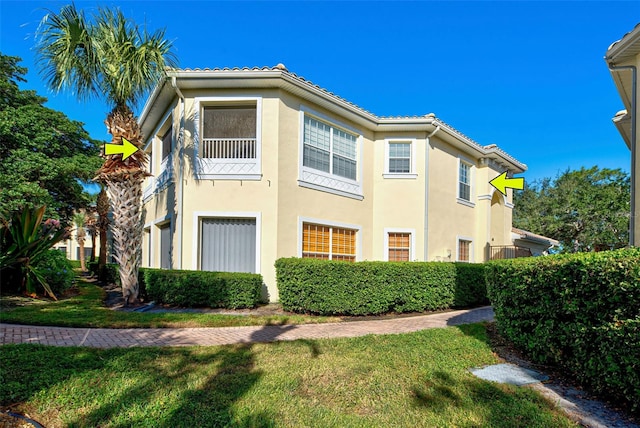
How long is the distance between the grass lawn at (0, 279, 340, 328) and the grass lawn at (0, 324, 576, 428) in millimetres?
1926

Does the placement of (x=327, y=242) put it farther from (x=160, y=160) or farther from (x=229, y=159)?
(x=160, y=160)

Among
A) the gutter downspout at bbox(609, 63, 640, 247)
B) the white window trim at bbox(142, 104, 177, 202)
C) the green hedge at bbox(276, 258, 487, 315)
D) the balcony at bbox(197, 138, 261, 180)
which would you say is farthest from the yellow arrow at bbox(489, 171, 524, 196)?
the white window trim at bbox(142, 104, 177, 202)

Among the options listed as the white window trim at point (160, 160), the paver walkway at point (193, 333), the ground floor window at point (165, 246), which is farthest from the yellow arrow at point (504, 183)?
the ground floor window at point (165, 246)

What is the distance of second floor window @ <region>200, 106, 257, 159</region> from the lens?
1074 centimetres

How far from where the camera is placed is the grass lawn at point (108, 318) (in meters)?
6.98

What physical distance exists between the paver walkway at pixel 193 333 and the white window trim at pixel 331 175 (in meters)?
4.92

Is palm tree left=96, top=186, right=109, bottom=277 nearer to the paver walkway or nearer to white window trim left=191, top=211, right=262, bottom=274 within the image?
white window trim left=191, top=211, right=262, bottom=274

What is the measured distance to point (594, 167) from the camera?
28.9 metres

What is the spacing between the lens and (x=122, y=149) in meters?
9.53

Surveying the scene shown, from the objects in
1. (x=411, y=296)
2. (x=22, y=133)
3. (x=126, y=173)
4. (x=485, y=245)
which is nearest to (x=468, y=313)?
(x=411, y=296)

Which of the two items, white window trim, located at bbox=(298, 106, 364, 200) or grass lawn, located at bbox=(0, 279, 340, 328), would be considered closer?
grass lawn, located at bbox=(0, 279, 340, 328)

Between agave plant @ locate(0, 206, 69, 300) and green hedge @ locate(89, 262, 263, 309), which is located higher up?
agave plant @ locate(0, 206, 69, 300)

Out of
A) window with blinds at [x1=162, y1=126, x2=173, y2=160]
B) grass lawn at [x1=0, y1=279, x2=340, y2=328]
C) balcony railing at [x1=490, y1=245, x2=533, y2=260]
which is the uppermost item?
window with blinds at [x1=162, y1=126, x2=173, y2=160]

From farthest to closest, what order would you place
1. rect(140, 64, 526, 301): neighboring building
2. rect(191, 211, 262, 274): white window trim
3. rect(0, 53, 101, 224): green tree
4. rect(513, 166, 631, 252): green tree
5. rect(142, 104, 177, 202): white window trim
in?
rect(513, 166, 631, 252): green tree, rect(0, 53, 101, 224): green tree, rect(142, 104, 177, 202): white window trim, rect(140, 64, 526, 301): neighboring building, rect(191, 211, 262, 274): white window trim
